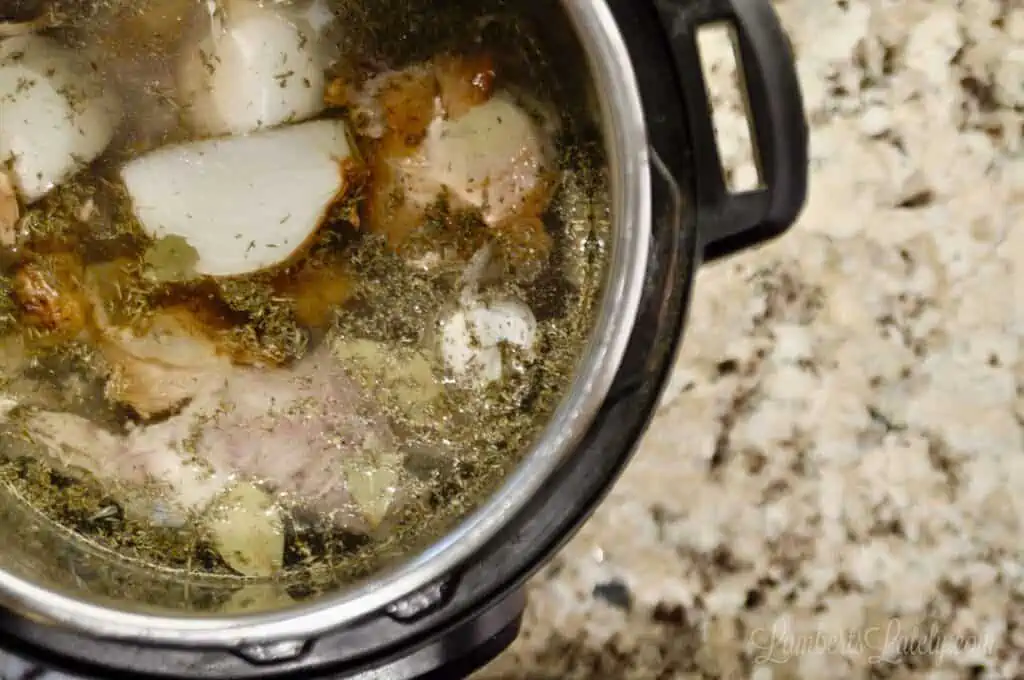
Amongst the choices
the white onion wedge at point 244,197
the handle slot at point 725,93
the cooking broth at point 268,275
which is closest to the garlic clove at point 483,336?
the cooking broth at point 268,275

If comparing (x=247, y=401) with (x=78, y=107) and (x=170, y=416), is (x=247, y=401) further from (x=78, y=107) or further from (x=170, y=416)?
(x=78, y=107)

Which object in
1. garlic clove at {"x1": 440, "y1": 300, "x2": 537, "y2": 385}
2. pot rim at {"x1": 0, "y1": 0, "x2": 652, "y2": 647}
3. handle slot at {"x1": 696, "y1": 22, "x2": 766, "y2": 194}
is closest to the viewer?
pot rim at {"x1": 0, "y1": 0, "x2": 652, "y2": 647}

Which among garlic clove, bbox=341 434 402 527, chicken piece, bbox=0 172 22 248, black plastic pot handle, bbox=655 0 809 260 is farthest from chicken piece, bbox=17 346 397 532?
black plastic pot handle, bbox=655 0 809 260

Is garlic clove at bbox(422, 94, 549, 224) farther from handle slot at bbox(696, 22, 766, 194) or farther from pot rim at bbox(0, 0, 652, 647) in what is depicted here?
handle slot at bbox(696, 22, 766, 194)

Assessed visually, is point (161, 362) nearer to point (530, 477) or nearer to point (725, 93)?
point (530, 477)

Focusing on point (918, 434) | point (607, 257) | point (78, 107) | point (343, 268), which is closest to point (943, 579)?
point (918, 434)

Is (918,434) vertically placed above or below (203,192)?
below

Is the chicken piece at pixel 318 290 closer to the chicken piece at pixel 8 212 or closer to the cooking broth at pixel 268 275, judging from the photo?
the cooking broth at pixel 268 275
